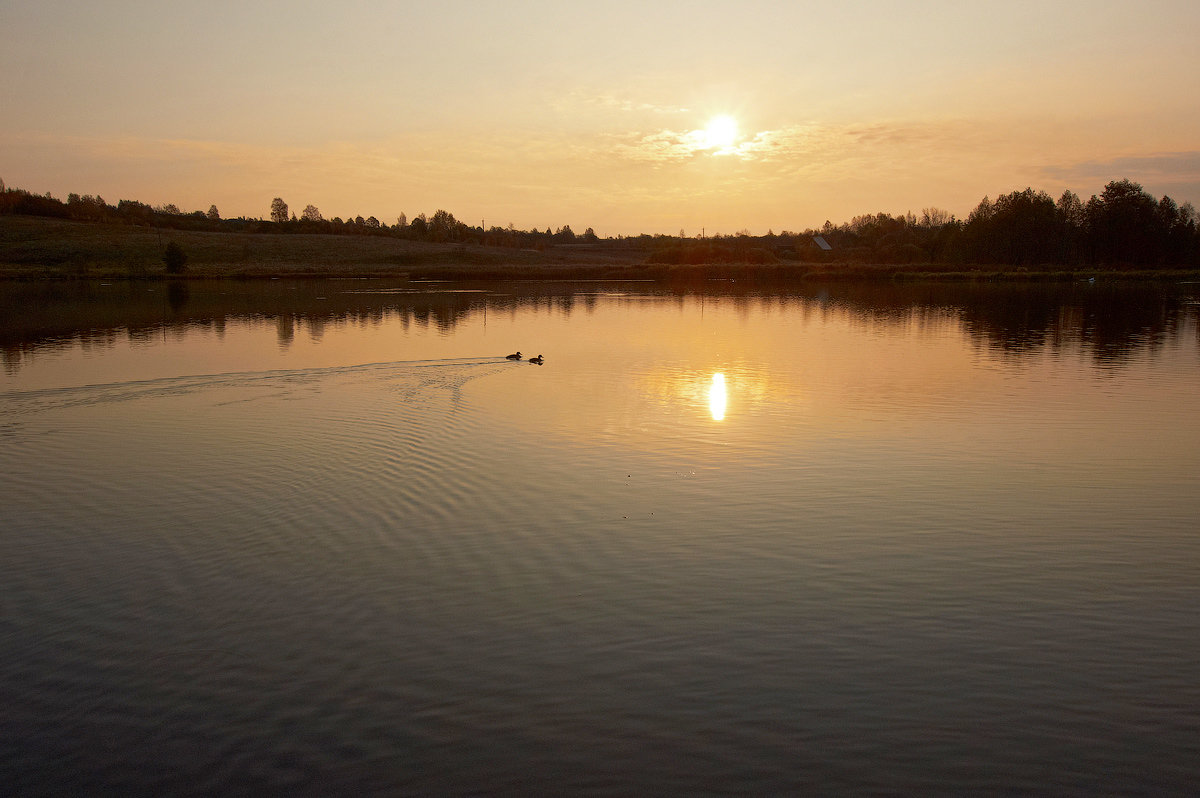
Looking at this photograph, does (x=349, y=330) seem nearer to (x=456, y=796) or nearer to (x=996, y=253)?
(x=456, y=796)

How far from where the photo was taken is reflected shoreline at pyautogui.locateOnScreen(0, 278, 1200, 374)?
3653 cm

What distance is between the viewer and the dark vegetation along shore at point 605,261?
103500 millimetres

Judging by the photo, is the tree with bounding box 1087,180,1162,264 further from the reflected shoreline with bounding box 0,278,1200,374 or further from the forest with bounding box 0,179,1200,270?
the reflected shoreline with bounding box 0,278,1200,374

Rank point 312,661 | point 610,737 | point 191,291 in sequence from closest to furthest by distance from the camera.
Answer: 1. point 610,737
2. point 312,661
3. point 191,291

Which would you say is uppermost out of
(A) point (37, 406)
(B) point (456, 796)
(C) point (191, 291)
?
(C) point (191, 291)

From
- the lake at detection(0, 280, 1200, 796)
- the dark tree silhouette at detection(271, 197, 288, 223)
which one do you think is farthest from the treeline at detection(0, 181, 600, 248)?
the lake at detection(0, 280, 1200, 796)

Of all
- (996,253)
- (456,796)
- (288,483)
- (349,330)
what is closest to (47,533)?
(288,483)

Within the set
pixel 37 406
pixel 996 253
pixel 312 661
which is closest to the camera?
pixel 312 661

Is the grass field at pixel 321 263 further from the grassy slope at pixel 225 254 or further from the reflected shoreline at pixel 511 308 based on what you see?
the reflected shoreline at pixel 511 308

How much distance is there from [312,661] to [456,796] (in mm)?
2449

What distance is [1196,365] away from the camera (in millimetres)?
27547

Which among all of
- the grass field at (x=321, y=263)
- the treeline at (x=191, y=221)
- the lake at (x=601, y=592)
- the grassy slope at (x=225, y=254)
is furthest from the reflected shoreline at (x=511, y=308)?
the treeline at (x=191, y=221)

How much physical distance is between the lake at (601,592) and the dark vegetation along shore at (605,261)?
283ft

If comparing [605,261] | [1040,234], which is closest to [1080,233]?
[1040,234]
